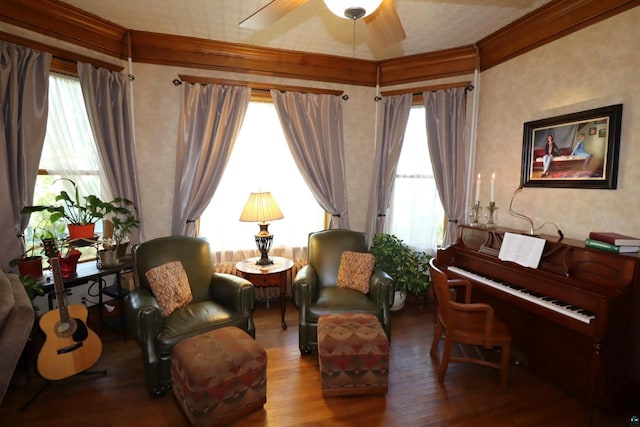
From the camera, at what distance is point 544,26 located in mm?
2691

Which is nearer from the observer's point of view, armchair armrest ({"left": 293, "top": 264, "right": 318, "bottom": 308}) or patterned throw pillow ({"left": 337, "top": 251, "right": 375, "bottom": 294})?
armchair armrest ({"left": 293, "top": 264, "right": 318, "bottom": 308})

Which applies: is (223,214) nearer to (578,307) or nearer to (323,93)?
(323,93)

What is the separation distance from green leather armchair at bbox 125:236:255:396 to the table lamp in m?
0.48

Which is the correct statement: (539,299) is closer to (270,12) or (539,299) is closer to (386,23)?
(386,23)

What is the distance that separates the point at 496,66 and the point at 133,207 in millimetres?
3875

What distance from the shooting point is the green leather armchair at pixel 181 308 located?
215 centimetres

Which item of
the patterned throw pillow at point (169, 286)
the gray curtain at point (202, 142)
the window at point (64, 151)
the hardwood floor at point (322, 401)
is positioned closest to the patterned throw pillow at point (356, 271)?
the hardwood floor at point (322, 401)

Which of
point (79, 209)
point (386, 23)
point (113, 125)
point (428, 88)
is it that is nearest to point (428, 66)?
point (428, 88)

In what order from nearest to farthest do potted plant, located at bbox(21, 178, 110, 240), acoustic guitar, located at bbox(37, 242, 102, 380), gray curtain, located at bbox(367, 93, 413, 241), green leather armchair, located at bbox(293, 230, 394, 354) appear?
acoustic guitar, located at bbox(37, 242, 102, 380), potted plant, located at bbox(21, 178, 110, 240), green leather armchair, located at bbox(293, 230, 394, 354), gray curtain, located at bbox(367, 93, 413, 241)

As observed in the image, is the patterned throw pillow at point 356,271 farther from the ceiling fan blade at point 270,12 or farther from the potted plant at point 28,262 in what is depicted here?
the potted plant at point 28,262

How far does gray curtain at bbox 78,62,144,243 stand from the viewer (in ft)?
9.39

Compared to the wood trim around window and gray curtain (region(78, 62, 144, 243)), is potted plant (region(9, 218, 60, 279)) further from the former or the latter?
the wood trim around window

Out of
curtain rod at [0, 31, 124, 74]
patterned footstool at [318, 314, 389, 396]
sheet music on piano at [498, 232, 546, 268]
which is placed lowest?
patterned footstool at [318, 314, 389, 396]

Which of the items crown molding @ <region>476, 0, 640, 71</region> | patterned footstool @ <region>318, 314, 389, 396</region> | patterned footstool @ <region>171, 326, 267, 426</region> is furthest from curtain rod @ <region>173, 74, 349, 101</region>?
patterned footstool @ <region>318, 314, 389, 396</region>
